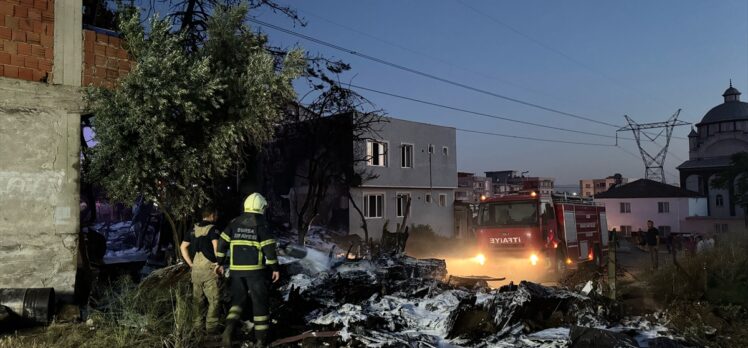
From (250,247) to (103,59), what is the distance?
449 centimetres

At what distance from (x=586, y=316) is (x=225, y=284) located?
19.0 ft

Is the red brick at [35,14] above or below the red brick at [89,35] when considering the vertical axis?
above

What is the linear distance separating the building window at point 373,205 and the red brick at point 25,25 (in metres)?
18.4

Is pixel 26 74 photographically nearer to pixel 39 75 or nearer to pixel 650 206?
pixel 39 75

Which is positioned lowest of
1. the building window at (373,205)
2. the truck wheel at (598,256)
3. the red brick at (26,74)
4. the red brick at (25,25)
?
the truck wheel at (598,256)

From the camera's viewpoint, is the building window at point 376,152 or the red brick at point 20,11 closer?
the red brick at point 20,11

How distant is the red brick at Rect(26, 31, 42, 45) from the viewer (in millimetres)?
7633

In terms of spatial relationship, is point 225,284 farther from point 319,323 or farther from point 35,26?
point 35,26

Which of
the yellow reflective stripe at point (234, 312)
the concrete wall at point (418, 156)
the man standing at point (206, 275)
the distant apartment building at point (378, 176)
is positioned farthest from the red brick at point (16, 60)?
the concrete wall at point (418, 156)

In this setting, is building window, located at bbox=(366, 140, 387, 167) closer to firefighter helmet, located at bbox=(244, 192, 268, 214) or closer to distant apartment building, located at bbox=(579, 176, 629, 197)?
firefighter helmet, located at bbox=(244, 192, 268, 214)

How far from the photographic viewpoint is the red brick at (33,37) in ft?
25.0

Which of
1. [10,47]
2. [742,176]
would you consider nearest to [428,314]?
[10,47]

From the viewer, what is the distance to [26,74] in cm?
760

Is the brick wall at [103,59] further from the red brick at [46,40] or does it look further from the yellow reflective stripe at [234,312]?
the yellow reflective stripe at [234,312]
